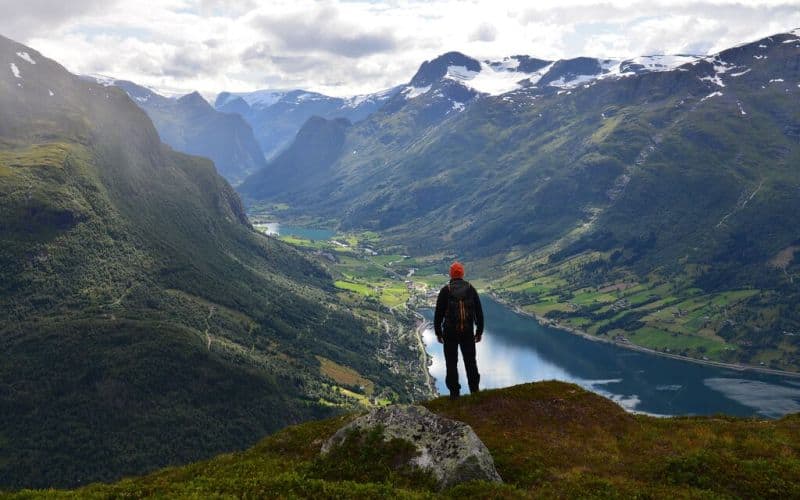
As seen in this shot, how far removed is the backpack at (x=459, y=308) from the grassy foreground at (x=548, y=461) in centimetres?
686

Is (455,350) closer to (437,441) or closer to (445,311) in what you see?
(445,311)

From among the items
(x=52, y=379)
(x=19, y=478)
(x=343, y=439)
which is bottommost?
(x=19, y=478)

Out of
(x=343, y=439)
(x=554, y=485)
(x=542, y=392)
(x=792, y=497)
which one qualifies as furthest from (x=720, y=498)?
(x=343, y=439)

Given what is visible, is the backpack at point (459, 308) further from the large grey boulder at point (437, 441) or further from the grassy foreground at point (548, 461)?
the grassy foreground at point (548, 461)

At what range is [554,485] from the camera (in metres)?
26.8

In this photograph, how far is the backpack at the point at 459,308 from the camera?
34312 mm

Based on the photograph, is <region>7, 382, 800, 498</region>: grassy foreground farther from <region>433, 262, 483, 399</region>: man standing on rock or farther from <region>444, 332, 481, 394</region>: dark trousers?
<region>433, 262, 483, 399</region>: man standing on rock

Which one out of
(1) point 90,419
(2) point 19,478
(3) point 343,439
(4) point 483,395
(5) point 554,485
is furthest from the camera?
(1) point 90,419

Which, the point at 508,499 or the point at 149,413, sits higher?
the point at 508,499

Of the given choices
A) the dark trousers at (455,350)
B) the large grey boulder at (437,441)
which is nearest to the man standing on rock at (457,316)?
the dark trousers at (455,350)

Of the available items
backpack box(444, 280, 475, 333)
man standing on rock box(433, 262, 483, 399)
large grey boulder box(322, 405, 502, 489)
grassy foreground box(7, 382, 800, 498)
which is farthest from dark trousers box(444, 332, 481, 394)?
grassy foreground box(7, 382, 800, 498)

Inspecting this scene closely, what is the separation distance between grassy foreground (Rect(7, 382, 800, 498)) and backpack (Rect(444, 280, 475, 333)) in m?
A: 6.86

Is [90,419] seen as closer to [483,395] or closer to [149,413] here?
[149,413]

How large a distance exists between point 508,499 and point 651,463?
34.7 ft
